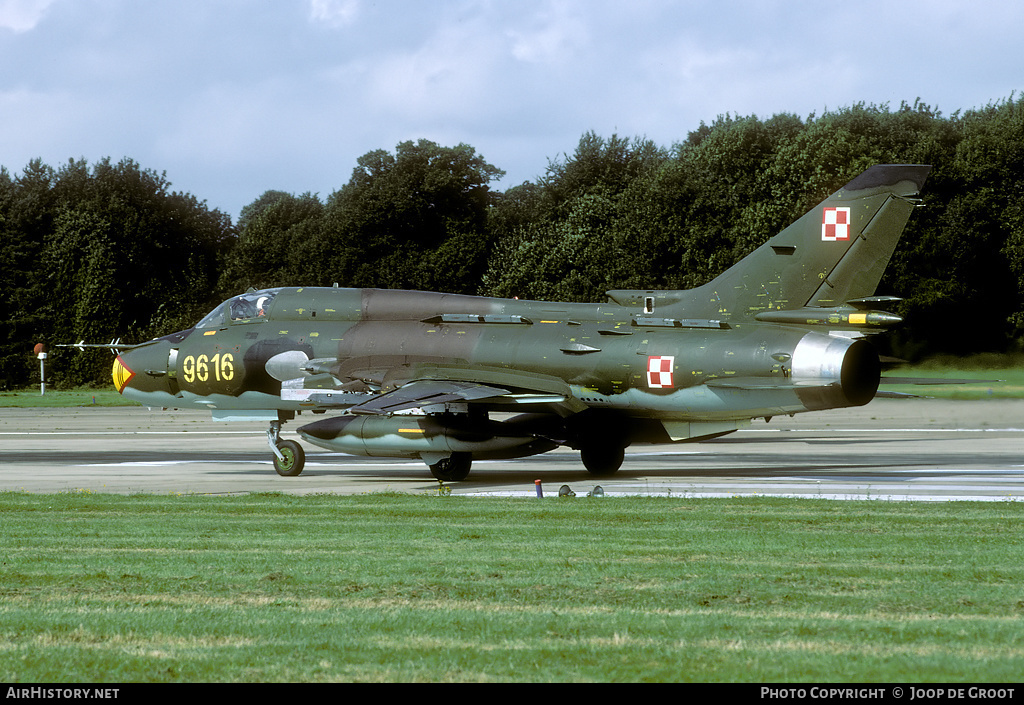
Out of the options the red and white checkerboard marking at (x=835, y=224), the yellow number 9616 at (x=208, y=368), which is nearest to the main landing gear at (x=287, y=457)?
the yellow number 9616 at (x=208, y=368)

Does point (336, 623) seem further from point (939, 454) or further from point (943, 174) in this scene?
point (943, 174)

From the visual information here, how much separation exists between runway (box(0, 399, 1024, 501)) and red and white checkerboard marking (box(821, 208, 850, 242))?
4228 millimetres

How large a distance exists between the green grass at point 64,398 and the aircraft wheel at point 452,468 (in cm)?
3157

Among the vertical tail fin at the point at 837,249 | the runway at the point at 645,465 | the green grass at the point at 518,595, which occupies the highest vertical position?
the vertical tail fin at the point at 837,249

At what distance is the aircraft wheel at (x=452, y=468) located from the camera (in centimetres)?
2128

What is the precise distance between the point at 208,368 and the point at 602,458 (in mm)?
8150

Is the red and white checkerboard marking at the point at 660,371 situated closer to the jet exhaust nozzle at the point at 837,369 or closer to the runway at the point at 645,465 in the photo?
the runway at the point at 645,465

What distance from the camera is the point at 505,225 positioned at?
8119 cm

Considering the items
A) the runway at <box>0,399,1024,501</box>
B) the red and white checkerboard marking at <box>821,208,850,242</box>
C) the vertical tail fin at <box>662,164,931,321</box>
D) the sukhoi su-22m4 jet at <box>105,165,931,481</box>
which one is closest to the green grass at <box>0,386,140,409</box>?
the runway at <box>0,399,1024,501</box>

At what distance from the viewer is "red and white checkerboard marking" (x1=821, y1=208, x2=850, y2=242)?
66.2 ft

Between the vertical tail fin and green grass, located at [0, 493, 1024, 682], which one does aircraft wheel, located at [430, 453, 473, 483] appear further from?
green grass, located at [0, 493, 1024, 682]

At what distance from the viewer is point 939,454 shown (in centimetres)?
2673

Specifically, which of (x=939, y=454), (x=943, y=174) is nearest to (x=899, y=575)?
(x=939, y=454)
